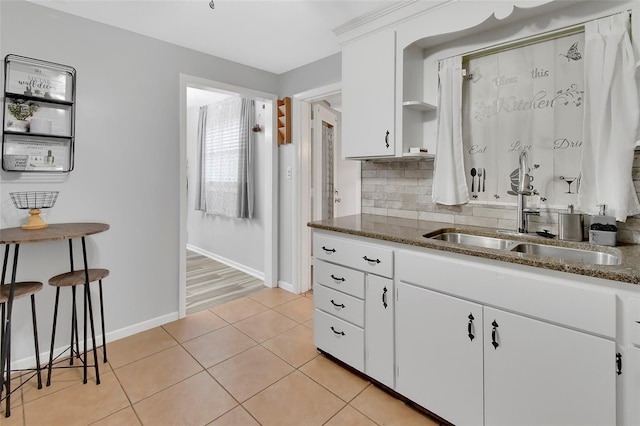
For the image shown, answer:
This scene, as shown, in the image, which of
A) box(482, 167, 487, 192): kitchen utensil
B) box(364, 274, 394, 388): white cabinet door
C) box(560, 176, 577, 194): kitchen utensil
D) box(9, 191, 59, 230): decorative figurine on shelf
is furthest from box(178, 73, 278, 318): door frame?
box(560, 176, 577, 194): kitchen utensil

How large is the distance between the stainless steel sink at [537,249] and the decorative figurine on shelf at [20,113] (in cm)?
264

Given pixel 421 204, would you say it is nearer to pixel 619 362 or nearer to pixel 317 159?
pixel 619 362

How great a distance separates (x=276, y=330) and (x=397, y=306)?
1.29 meters

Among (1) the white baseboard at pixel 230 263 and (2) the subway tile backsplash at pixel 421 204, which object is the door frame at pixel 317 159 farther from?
(1) the white baseboard at pixel 230 263

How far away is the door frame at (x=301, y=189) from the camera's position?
3.33 m

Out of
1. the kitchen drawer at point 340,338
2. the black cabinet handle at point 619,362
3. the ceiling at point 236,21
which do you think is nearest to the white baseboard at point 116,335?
the kitchen drawer at point 340,338

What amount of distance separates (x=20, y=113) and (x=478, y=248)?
2.84 m

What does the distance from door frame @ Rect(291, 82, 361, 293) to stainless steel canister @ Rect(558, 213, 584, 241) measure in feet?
7.49

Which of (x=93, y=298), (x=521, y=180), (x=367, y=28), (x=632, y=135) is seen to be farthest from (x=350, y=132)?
(x=93, y=298)

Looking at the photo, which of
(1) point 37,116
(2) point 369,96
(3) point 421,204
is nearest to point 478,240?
(3) point 421,204

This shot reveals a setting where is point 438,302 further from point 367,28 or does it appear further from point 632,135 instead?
point 367,28

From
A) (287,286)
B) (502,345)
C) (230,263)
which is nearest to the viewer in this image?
(502,345)

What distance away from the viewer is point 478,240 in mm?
1959

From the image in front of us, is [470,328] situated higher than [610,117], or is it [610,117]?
[610,117]
